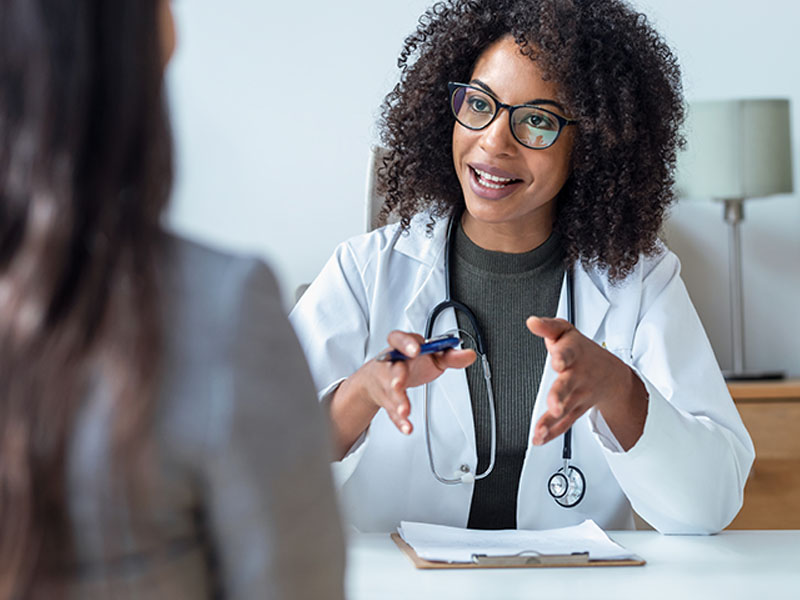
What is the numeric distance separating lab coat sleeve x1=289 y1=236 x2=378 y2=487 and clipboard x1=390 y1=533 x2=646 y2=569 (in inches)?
18.0

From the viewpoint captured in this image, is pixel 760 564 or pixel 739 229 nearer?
pixel 760 564

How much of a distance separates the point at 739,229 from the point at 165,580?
2.66 metres

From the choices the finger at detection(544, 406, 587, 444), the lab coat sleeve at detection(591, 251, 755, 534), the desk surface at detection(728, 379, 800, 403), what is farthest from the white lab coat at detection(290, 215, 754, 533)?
the desk surface at detection(728, 379, 800, 403)

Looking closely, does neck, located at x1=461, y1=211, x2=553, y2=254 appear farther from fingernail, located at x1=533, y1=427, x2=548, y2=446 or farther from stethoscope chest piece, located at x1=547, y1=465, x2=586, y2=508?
fingernail, located at x1=533, y1=427, x2=548, y2=446

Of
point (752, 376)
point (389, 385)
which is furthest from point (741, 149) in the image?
point (389, 385)

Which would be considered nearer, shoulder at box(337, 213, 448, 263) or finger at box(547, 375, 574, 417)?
finger at box(547, 375, 574, 417)

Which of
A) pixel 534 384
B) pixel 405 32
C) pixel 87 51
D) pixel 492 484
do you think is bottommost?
pixel 492 484

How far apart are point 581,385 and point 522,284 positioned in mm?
499

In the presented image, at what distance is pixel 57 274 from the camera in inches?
19.6

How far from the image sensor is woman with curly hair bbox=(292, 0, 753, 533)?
1.56 meters

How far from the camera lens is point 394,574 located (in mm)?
1110

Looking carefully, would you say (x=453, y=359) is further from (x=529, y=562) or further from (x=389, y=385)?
(x=529, y=562)

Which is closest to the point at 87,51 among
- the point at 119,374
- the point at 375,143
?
the point at 119,374

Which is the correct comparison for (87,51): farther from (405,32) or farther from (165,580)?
(405,32)
